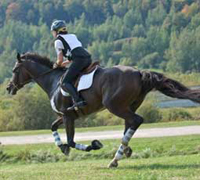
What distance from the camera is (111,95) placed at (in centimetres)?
1146

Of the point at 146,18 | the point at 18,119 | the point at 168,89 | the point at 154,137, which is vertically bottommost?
the point at 146,18

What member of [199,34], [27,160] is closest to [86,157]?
[27,160]

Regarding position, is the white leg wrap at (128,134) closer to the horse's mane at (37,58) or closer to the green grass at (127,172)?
the green grass at (127,172)

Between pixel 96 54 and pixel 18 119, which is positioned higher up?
pixel 18 119

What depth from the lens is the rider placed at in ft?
39.1

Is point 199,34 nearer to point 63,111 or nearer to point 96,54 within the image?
point 96,54

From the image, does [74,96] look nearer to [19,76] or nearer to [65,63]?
[65,63]

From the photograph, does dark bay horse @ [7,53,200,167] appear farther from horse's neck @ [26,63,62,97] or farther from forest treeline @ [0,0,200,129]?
forest treeline @ [0,0,200,129]

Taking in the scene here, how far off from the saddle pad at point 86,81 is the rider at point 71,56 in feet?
0.50

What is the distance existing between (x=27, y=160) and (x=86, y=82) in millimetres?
7058

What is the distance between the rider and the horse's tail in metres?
1.38

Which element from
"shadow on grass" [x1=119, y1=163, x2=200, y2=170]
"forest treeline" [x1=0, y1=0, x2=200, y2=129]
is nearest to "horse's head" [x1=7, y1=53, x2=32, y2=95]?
"shadow on grass" [x1=119, y1=163, x2=200, y2=170]

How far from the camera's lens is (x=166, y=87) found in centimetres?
1166

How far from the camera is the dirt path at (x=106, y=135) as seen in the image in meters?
21.3
